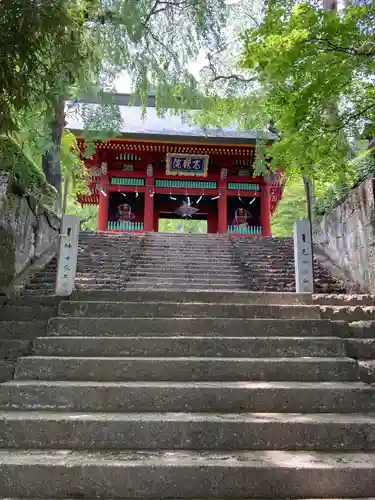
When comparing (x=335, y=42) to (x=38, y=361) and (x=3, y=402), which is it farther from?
(x=3, y=402)

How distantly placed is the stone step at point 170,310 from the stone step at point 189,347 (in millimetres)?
620

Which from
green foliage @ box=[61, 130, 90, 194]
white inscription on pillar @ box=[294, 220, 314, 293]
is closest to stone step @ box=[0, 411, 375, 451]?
white inscription on pillar @ box=[294, 220, 314, 293]

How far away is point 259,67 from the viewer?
4.68 m

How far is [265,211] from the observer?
14148 mm

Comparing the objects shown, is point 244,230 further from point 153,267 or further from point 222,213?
point 153,267

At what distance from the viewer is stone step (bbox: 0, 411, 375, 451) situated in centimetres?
246

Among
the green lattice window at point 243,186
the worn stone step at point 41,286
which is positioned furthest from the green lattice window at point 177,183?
the worn stone step at point 41,286

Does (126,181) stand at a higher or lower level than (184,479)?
higher

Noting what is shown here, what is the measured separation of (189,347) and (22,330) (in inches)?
65.4

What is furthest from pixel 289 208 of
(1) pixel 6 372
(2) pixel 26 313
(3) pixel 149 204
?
(1) pixel 6 372

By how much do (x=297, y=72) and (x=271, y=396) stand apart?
3.34m

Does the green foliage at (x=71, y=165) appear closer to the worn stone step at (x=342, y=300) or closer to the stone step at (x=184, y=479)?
the worn stone step at (x=342, y=300)

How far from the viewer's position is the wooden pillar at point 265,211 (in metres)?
14.1

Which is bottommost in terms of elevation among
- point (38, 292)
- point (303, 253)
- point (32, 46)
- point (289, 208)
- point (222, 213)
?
point (38, 292)
